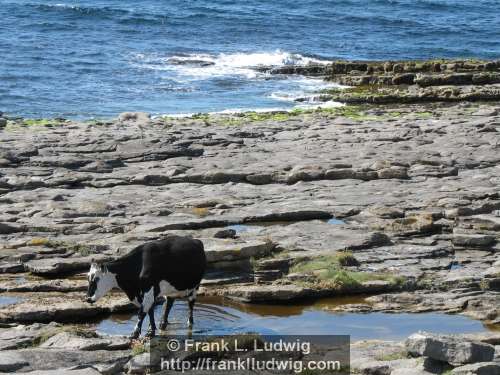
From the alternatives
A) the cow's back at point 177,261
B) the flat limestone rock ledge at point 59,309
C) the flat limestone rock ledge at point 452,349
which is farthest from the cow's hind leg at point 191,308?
the flat limestone rock ledge at point 452,349

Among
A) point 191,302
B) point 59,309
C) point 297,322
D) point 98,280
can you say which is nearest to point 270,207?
point 297,322

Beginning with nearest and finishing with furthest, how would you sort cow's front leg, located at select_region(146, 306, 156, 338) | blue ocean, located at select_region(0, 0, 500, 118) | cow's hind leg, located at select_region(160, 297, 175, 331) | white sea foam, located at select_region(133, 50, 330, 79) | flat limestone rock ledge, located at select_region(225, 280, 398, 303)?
cow's front leg, located at select_region(146, 306, 156, 338) → cow's hind leg, located at select_region(160, 297, 175, 331) → flat limestone rock ledge, located at select_region(225, 280, 398, 303) → blue ocean, located at select_region(0, 0, 500, 118) → white sea foam, located at select_region(133, 50, 330, 79)

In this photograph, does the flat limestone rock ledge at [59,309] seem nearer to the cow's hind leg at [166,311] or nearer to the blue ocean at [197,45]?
the cow's hind leg at [166,311]

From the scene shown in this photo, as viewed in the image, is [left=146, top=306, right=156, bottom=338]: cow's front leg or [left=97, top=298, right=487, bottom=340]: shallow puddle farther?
[left=97, top=298, right=487, bottom=340]: shallow puddle

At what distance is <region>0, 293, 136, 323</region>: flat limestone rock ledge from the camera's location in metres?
17.6

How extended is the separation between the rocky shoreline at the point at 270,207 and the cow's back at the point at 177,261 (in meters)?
1.64

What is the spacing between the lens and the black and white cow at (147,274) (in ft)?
55.2

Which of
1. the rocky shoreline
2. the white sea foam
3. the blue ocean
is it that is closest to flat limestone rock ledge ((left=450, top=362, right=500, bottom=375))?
the rocky shoreline

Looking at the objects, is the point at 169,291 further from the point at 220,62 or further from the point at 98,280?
the point at 220,62

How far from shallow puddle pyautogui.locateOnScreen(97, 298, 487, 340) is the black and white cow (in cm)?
68

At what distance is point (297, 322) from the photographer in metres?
17.8

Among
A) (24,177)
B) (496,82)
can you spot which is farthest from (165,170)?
(496,82)

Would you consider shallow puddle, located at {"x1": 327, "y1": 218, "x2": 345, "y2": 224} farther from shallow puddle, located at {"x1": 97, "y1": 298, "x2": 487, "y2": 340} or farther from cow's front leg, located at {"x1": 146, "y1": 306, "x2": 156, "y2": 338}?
cow's front leg, located at {"x1": 146, "y1": 306, "x2": 156, "y2": 338}

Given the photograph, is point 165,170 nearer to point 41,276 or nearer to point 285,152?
point 285,152
